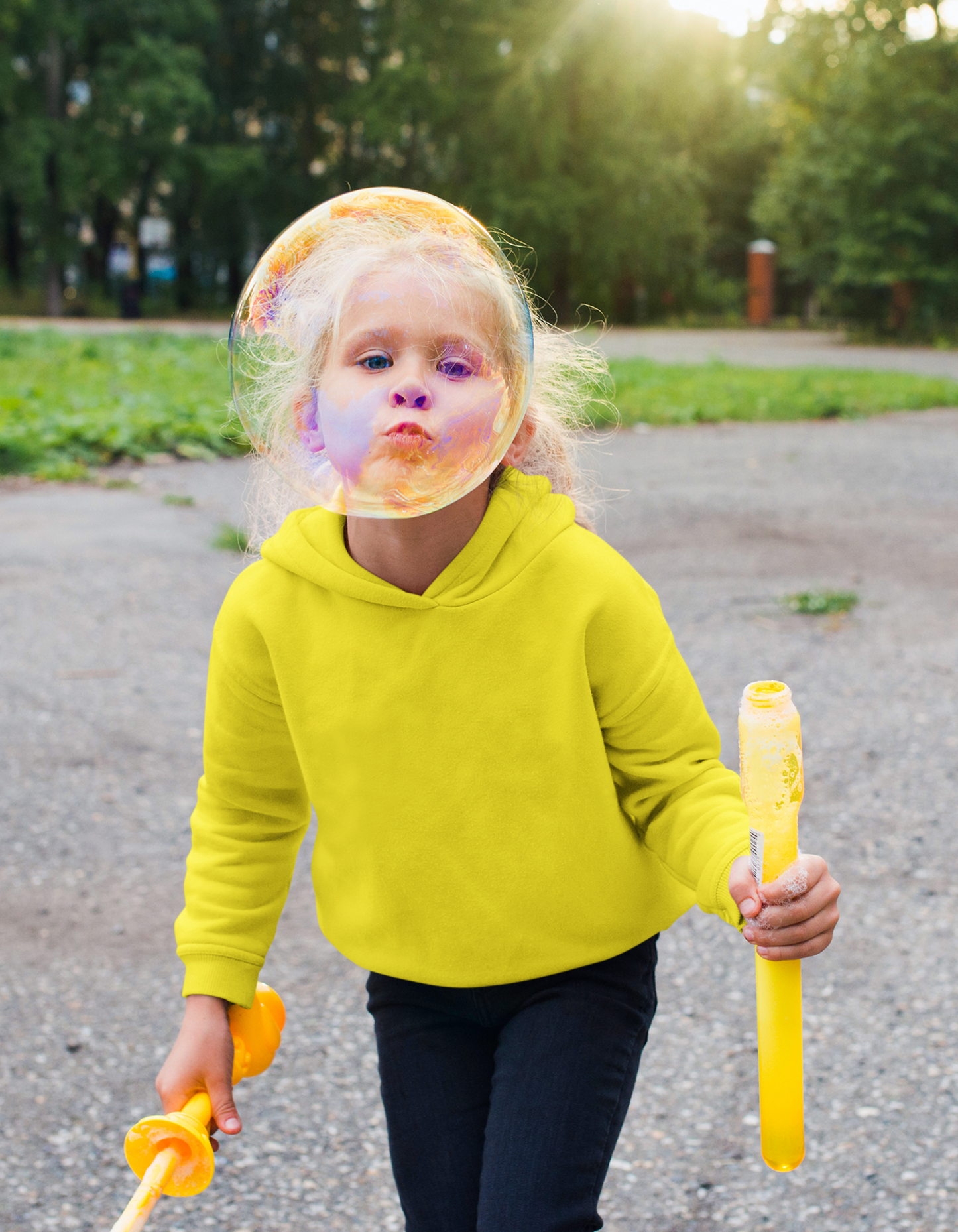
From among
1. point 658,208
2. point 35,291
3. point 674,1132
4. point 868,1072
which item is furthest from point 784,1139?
point 35,291

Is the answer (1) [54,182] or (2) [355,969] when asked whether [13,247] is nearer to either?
(1) [54,182]

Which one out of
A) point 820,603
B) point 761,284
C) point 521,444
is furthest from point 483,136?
point 521,444

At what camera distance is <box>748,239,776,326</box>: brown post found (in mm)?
29984

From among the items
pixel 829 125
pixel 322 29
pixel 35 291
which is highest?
pixel 322 29

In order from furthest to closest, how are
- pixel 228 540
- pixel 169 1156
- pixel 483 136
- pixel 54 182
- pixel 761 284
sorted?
pixel 761 284 < pixel 483 136 < pixel 54 182 < pixel 228 540 < pixel 169 1156

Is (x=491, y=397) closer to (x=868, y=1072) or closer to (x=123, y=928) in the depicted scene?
(x=868, y=1072)

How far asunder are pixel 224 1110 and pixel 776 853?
743 millimetres

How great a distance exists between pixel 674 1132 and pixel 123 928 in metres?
1.34

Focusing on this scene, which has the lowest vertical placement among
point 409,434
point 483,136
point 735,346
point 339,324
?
point 735,346

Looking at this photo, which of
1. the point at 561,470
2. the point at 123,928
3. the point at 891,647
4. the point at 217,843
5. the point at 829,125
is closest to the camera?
the point at 217,843

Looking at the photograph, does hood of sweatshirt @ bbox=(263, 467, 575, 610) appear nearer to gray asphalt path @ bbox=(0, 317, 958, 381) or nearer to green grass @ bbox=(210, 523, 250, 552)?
green grass @ bbox=(210, 523, 250, 552)

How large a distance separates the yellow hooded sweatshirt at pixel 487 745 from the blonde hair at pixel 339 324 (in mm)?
152

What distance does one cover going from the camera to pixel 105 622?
5.13m

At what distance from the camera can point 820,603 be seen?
5270 millimetres
